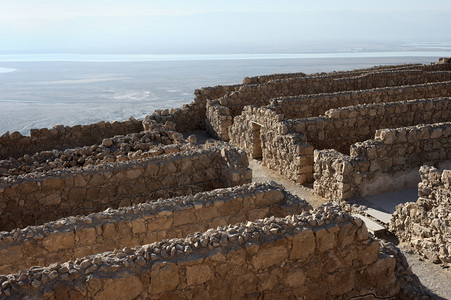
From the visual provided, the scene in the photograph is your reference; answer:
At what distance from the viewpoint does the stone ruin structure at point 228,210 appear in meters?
4.14

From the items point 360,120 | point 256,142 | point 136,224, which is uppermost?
point 360,120

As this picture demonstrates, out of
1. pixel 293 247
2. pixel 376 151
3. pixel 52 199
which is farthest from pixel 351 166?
pixel 52 199

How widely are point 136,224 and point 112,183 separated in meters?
2.14

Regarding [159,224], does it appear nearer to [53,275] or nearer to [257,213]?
[257,213]

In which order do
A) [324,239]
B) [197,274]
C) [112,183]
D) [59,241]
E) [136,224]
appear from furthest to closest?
[112,183], [136,224], [59,241], [324,239], [197,274]

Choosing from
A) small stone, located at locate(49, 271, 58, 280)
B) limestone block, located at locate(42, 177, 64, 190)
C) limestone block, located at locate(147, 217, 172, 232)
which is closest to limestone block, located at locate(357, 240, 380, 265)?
limestone block, located at locate(147, 217, 172, 232)

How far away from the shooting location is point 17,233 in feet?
17.6

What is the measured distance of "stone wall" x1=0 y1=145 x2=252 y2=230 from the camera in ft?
23.8

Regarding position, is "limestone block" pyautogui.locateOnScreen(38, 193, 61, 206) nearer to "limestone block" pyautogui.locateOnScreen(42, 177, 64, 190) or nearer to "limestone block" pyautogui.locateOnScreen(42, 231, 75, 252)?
"limestone block" pyautogui.locateOnScreen(42, 177, 64, 190)

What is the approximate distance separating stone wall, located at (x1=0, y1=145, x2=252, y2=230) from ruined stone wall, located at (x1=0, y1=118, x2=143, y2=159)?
5.95 m

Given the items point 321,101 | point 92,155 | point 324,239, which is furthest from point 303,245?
point 321,101

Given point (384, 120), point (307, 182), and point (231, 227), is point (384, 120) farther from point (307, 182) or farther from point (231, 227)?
point (231, 227)

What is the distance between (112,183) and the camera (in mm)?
7652

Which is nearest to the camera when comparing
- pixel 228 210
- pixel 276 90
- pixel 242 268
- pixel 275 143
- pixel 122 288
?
pixel 122 288
